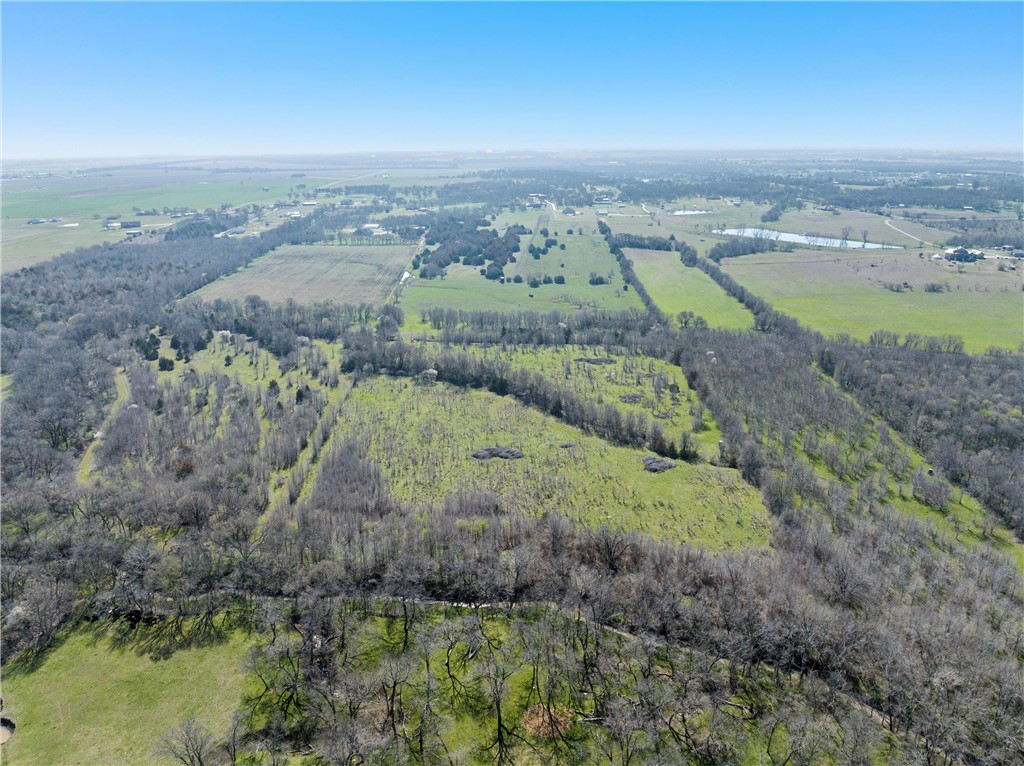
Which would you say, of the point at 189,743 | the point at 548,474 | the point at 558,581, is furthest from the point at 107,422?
the point at 558,581

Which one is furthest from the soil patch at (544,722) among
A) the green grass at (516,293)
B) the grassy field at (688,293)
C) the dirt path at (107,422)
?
the grassy field at (688,293)

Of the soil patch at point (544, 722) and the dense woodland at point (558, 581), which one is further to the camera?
the soil patch at point (544, 722)

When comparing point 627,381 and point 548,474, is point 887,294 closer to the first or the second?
A: point 627,381

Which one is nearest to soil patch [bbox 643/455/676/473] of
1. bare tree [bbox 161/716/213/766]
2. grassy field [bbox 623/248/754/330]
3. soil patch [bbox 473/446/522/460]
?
soil patch [bbox 473/446/522/460]

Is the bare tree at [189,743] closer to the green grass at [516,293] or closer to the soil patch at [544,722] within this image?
the soil patch at [544,722]

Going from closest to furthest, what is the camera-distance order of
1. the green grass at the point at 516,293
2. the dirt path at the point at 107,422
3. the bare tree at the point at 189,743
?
the bare tree at the point at 189,743, the dirt path at the point at 107,422, the green grass at the point at 516,293

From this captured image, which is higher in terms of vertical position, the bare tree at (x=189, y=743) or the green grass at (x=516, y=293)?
the green grass at (x=516, y=293)

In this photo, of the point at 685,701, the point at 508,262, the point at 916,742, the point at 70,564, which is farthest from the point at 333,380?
the point at 508,262
